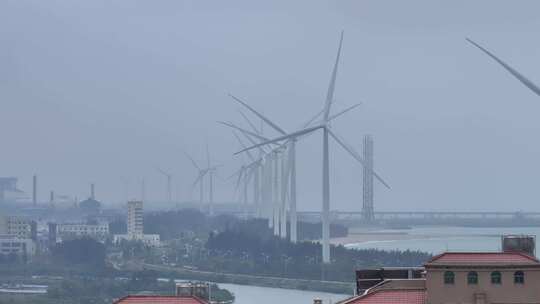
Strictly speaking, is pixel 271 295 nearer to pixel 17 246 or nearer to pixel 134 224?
pixel 17 246

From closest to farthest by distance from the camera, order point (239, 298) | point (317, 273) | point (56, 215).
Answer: point (239, 298)
point (317, 273)
point (56, 215)

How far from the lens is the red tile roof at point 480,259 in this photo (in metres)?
18.9

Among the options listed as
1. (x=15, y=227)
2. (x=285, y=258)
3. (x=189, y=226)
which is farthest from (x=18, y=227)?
(x=285, y=258)

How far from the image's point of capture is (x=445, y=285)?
1897 cm

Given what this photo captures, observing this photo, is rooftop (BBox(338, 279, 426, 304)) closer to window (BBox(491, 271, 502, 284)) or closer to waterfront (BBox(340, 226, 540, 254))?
window (BBox(491, 271, 502, 284))

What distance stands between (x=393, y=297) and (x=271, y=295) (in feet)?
189

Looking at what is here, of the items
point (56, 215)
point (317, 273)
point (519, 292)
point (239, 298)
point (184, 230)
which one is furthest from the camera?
point (56, 215)

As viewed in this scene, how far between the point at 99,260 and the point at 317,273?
20.1 m

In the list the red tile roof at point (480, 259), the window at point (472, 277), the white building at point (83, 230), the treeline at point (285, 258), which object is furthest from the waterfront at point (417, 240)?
the window at point (472, 277)

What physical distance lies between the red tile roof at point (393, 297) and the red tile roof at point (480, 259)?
2.00 feet

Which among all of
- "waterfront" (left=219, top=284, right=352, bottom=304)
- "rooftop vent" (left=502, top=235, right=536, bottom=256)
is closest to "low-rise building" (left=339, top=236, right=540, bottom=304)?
"rooftop vent" (left=502, top=235, right=536, bottom=256)

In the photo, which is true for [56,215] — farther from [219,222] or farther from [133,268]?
[133,268]

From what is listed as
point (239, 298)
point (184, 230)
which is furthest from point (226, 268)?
point (184, 230)

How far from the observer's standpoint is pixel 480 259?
18938 millimetres
